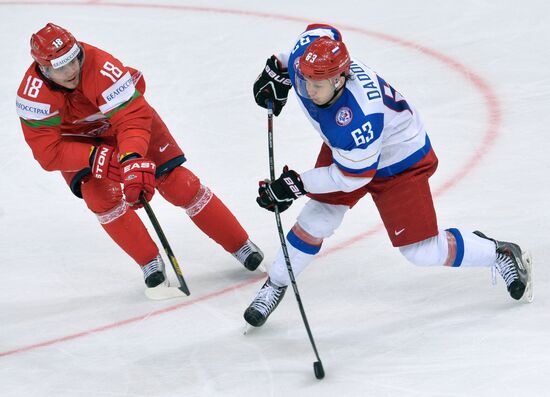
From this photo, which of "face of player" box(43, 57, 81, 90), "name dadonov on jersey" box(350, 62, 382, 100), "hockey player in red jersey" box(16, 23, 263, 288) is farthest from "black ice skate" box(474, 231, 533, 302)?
"face of player" box(43, 57, 81, 90)

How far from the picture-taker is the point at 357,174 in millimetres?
3238

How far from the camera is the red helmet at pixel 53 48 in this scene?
3.61 m

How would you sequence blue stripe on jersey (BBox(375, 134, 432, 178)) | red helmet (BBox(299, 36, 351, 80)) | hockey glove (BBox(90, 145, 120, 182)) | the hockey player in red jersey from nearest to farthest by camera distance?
red helmet (BBox(299, 36, 351, 80)) < blue stripe on jersey (BBox(375, 134, 432, 178)) < the hockey player in red jersey < hockey glove (BBox(90, 145, 120, 182))

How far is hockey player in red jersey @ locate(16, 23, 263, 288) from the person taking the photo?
145 inches

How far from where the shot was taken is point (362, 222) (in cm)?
454

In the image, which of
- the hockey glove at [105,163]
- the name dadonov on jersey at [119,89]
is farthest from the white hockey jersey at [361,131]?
the hockey glove at [105,163]

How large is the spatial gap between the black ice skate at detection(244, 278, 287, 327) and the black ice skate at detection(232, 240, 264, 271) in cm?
41

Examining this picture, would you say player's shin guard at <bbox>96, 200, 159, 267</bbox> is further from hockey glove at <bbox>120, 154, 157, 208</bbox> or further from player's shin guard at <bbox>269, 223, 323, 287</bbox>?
player's shin guard at <bbox>269, 223, 323, 287</bbox>

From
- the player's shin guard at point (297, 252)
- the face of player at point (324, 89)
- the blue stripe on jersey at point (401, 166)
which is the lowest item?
the player's shin guard at point (297, 252)

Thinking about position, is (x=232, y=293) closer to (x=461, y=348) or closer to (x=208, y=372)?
(x=208, y=372)

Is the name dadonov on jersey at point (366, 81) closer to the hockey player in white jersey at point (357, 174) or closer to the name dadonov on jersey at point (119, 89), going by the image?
the hockey player in white jersey at point (357, 174)

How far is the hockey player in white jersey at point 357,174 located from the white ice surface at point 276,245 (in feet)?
0.69

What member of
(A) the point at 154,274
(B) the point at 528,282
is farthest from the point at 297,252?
(B) the point at 528,282

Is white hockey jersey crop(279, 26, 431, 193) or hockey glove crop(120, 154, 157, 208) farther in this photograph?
hockey glove crop(120, 154, 157, 208)
